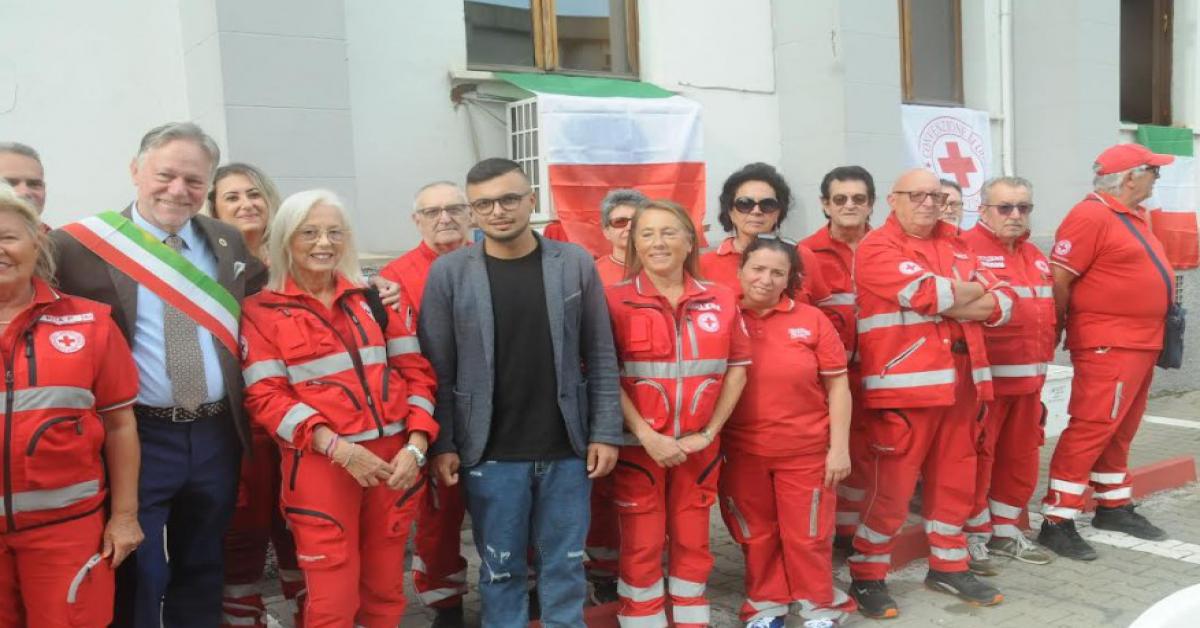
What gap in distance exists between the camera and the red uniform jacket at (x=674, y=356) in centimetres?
347

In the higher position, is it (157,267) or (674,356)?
(157,267)

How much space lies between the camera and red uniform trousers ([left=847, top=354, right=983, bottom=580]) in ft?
13.3

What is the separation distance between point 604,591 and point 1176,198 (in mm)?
9478

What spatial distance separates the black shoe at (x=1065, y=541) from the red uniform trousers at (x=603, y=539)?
2.36 meters

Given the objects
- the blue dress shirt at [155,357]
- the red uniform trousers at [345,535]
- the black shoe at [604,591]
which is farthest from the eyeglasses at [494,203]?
the black shoe at [604,591]

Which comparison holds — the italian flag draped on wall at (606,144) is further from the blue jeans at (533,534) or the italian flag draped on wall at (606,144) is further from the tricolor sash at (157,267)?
the tricolor sash at (157,267)

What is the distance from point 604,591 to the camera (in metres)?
4.14

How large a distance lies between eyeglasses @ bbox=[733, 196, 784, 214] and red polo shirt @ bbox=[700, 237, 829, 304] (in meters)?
0.18

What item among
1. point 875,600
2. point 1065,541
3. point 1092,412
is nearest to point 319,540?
point 875,600

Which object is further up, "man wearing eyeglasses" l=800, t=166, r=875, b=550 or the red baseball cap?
the red baseball cap

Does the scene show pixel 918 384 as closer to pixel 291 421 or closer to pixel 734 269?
pixel 734 269

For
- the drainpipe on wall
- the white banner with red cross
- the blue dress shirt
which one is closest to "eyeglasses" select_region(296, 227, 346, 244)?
the blue dress shirt

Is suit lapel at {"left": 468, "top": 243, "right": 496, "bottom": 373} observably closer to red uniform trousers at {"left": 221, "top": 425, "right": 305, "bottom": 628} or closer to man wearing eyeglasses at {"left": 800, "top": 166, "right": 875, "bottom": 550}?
red uniform trousers at {"left": 221, "top": 425, "right": 305, "bottom": 628}

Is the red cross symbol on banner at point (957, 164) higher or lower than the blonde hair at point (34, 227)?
higher
